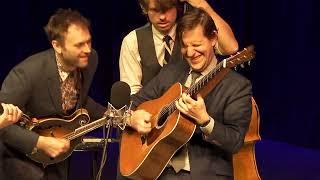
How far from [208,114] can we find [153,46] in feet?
2.92

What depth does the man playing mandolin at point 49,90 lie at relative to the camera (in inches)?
138

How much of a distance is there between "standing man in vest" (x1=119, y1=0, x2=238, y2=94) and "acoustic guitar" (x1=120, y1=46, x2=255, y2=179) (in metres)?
0.40

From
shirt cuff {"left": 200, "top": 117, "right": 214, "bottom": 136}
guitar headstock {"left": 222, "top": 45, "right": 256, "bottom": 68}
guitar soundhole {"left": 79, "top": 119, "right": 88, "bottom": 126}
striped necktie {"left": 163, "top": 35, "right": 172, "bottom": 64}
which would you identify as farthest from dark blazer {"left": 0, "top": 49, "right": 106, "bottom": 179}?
guitar headstock {"left": 222, "top": 45, "right": 256, "bottom": 68}

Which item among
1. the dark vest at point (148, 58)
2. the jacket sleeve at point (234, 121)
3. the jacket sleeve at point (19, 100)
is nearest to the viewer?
the jacket sleeve at point (234, 121)

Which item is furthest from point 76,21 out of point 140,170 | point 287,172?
point 287,172

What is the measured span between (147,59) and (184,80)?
0.55m

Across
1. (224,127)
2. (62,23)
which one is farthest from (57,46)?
(224,127)

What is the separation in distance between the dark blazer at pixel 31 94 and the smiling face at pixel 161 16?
0.60 meters

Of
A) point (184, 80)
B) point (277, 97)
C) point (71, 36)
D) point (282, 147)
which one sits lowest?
point (282, 147)

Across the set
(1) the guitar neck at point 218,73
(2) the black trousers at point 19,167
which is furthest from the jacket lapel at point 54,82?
(1) the guitar neck at point 218,73

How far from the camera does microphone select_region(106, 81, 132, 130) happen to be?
3250 mm

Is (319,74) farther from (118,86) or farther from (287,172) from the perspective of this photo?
(118,86)

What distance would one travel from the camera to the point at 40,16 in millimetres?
7523

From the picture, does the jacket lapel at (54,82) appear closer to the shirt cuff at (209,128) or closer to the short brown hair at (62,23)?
the short brown hair at (62,23)
